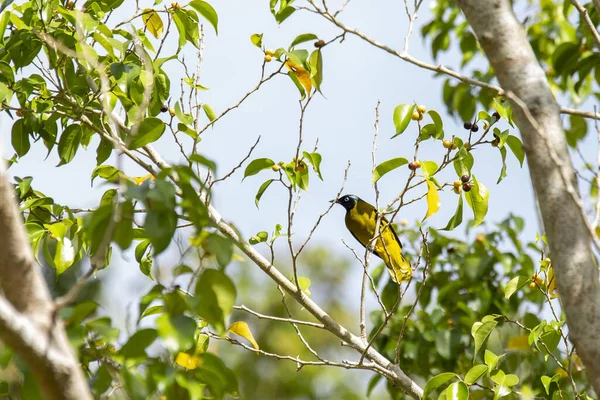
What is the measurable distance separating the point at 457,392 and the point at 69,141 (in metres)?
1.59

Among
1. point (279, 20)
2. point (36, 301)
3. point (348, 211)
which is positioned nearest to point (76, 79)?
point (279, 20)

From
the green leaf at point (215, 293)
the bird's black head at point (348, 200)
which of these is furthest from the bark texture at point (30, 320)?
A: the bird's black head at point (348, 200)

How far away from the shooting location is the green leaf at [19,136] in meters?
2.83

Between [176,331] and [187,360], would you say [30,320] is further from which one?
[187,360]

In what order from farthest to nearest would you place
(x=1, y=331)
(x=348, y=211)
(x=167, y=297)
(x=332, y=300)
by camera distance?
(x=332, y=300) → (x=348, y=211) → (x=167, y=297) → (x=1, y=331)

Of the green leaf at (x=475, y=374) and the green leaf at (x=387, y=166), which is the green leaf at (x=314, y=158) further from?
the green leaf at (x=475, y=374)

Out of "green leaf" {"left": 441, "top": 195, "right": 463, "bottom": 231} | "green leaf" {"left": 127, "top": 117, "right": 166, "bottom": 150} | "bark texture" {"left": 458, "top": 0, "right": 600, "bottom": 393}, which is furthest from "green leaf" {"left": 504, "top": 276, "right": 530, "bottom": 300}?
"green leaf" {"left": 127, "top": 117, "right": 166, "bottom": 150}

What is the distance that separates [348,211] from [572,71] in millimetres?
2012

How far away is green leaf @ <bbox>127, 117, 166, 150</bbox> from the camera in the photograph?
8.02 feet

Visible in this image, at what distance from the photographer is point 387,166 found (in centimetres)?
264

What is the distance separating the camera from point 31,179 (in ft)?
9.14

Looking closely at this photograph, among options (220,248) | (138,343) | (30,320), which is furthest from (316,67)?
(30,320)

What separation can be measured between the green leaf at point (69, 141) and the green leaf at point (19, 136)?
127 millimetres

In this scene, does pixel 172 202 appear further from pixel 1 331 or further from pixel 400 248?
pixel 400 248
